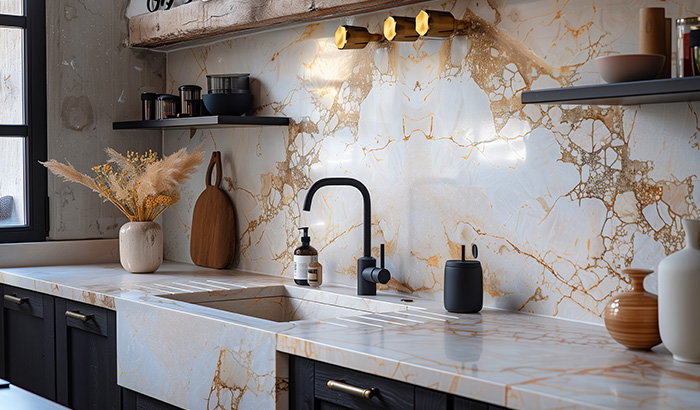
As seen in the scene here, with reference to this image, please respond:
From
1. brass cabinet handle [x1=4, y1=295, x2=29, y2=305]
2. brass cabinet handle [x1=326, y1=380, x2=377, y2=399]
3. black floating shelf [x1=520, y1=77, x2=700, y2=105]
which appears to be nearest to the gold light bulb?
black floating shelf [x1=520, y1=77, x2=700, y2=105]

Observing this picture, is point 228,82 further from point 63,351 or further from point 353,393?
point 353,393

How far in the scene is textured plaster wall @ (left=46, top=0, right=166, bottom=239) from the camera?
3.66 meters

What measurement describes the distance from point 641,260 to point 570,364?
49cm

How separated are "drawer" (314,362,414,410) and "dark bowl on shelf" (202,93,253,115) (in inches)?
60.5

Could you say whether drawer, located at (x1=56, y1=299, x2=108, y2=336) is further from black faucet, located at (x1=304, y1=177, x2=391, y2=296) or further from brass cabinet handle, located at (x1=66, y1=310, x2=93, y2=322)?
black faucet, located at (x1=304, y1=177, x2=391, y2=296)

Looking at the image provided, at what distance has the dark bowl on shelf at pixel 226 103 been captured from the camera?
322 cm

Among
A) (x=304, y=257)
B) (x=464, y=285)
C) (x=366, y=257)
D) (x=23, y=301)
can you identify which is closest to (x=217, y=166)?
(x=304, y=257)

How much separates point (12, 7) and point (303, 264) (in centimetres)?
182

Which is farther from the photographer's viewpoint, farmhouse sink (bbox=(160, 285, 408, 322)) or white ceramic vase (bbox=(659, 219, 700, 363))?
farmhouse sink (bbox=(160, 285, 408, 322))

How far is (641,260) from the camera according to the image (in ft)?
6.79

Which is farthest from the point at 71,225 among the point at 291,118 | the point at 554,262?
the point at 554,262

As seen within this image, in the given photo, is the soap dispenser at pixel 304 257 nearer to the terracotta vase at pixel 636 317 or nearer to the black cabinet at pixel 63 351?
the black cabinet at pixel 63 351

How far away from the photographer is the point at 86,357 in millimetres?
2887

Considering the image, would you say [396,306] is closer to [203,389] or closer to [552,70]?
[203,389]
